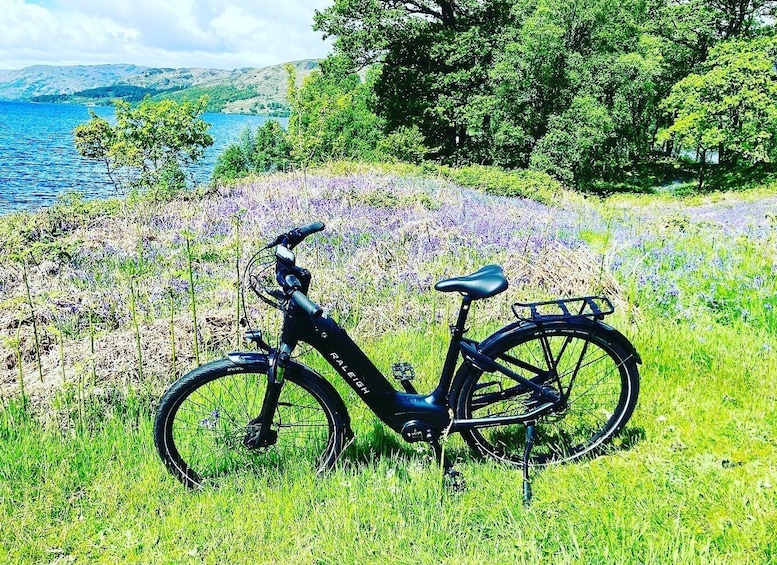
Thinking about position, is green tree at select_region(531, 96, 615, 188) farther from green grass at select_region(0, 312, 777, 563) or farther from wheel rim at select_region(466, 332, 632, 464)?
green grass at select_region(0, 312, 777, 563)

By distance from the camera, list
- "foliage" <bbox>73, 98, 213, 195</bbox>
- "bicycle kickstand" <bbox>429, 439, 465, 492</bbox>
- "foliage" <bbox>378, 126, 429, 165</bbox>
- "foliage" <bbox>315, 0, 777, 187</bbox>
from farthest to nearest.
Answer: "foliage" <bbox>315, 0, 777, 187</bbox>, "foliage" <bbox>378, 126, 429, 165</bbox>, "foliage" <bbox>73, 98, 213, 195</bbox>, "bicycle kickstand" <bbox>429, 439, 465, 492</bbox>

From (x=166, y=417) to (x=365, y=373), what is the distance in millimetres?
1034

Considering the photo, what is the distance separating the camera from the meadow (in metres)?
2.50

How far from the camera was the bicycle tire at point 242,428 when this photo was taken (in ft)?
9.52

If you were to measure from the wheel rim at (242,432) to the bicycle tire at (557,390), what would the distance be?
84 cm

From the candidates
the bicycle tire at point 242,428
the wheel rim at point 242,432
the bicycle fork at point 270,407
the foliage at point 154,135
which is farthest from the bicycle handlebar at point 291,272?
the foliage at point 154,135

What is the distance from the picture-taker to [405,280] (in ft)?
19.9

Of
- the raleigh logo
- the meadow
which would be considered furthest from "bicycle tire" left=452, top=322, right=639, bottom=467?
the raleigh logo

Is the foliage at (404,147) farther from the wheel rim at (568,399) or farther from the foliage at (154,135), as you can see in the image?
the wheel rim at (568,399)

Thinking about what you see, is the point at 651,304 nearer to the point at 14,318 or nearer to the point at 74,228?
the point at 14,318

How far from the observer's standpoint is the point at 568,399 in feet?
10.7

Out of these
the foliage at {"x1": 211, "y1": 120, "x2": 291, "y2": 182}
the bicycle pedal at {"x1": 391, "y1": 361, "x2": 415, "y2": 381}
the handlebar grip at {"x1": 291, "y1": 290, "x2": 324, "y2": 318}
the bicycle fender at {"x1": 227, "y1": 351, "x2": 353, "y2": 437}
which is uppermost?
the handlebar grip at {"x1": 291, "y1": 290, "x2": 324, "y2": 318}

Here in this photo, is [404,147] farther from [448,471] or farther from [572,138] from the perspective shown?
[448,471]

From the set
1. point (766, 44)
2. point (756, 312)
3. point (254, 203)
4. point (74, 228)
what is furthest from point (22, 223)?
point (766, 44)
